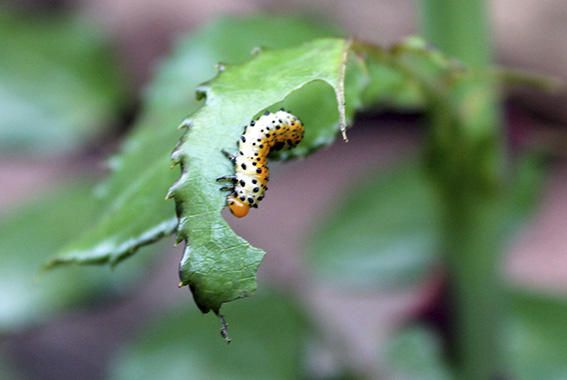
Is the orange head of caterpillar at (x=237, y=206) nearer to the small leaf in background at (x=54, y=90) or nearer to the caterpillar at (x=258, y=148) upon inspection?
the caterpillar at (x=258, y=148)

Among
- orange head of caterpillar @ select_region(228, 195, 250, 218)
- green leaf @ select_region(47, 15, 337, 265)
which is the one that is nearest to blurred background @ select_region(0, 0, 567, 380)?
green leaf @ select_region(47, 15, 337, 265)

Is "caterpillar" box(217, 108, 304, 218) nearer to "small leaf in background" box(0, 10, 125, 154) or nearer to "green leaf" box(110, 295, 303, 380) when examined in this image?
"green leaf" box(110, 295, 303, 380)

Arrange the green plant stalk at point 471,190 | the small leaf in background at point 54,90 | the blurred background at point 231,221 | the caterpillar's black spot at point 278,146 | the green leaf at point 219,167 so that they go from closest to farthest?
the green leaf at point 219,167 < the caterpillar's black spot at point 278,146 < the green plant stalk at point 471,190 < the blurred background at point 231,221 < the small leaf in background at point 54,90

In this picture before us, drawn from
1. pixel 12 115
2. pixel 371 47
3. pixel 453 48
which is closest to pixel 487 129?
pixel 453 48

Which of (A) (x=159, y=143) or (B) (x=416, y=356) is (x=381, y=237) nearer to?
(B) (x=416, y=356)

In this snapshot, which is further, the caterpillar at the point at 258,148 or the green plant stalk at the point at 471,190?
the green plant stalk at the point at 471,190

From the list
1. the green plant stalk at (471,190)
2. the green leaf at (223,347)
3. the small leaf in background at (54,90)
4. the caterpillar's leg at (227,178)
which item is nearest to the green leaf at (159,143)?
the caterpillar's leg at (227,178)

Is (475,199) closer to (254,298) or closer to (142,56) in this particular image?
(254,298)

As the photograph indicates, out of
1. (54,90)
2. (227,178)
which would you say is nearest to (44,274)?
(54,90)
